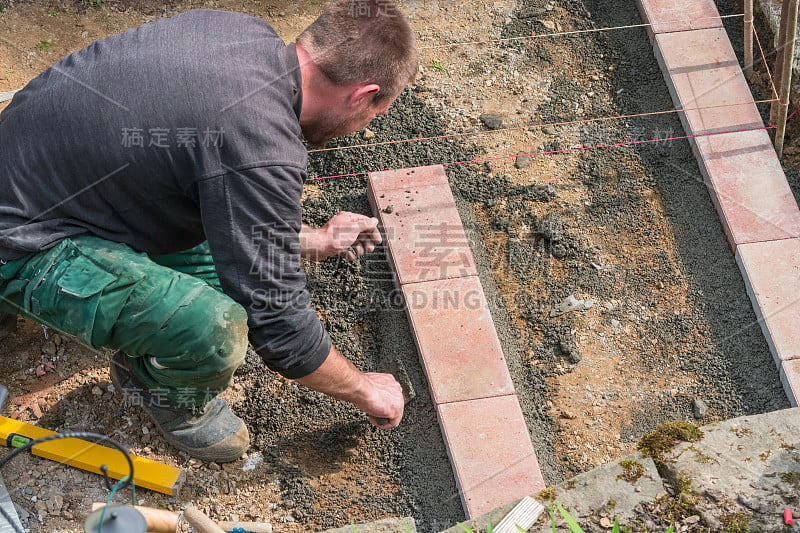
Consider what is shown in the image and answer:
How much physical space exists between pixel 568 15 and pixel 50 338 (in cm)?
376

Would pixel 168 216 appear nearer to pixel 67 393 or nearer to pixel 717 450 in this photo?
pixel 67 393

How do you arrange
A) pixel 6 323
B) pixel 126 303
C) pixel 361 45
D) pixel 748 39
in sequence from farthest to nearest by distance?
pixel 748 39, pixel 6 323, pixel 126 303, pixel 361 45

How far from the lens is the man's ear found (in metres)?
2.90

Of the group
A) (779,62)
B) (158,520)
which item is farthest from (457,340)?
(779,62)

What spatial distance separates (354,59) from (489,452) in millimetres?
1793

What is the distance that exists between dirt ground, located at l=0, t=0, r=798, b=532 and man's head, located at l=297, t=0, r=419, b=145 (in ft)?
4.47

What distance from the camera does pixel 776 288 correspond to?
13.6 feet

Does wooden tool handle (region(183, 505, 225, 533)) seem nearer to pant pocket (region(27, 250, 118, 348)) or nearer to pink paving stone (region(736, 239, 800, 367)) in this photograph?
pant pocket (region(27, 250, 118, 348))

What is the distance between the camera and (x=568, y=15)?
5414 mm

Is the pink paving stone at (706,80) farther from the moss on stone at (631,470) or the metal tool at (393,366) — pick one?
the moss on stone at (631,470)

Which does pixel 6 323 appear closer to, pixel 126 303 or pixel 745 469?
pixel 126 303

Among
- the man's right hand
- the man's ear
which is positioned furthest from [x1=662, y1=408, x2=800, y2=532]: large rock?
the man's ear

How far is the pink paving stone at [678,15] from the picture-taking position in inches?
203

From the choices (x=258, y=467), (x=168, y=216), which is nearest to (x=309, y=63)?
(x=168, y=216)
